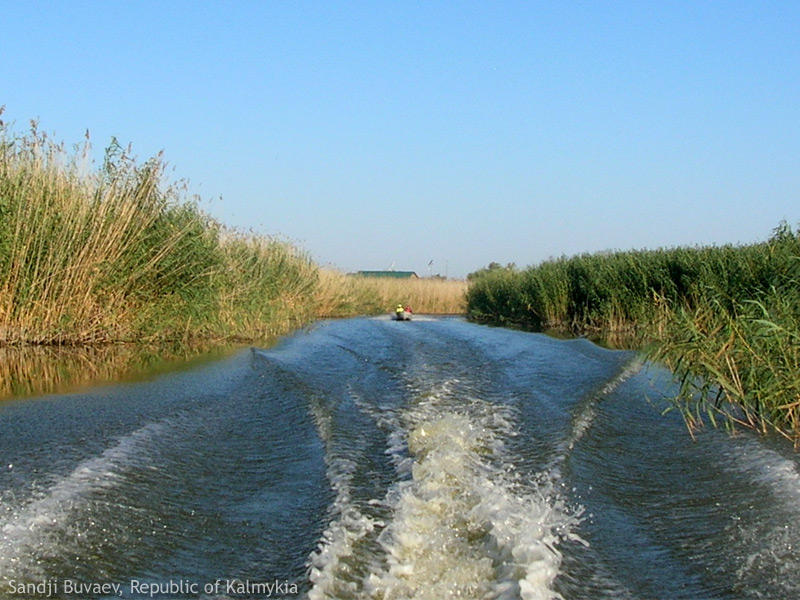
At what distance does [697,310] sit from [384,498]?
5.26 m

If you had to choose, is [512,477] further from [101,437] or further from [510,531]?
[101,437]

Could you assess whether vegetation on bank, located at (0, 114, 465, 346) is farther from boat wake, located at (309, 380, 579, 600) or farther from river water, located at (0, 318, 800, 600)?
boat wake, located at (309, 380, 579, 600)

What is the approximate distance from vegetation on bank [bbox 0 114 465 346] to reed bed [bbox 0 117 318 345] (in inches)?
0.7

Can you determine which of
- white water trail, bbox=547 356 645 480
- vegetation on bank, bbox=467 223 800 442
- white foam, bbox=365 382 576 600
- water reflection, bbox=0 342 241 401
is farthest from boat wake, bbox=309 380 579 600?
water reflection, bbox=0 342 241 401

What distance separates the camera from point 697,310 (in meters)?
9.34

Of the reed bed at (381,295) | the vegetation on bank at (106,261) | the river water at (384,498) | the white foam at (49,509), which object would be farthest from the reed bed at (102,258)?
the reed bed at (381,295)

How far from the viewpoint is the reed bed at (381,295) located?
29.1m

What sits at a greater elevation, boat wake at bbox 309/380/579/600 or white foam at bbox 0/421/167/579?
white foam at bbox 0/421/167/579

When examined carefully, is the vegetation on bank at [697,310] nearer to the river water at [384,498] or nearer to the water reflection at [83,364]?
the river water at [384,498]

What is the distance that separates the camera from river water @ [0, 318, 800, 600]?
13.9ft

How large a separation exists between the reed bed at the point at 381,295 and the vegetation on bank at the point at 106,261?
10.9m

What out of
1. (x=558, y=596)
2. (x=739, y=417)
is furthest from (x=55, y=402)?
(x=739, y=417)

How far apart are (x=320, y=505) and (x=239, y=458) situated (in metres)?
1.50

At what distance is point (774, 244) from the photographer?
49.3 ft
